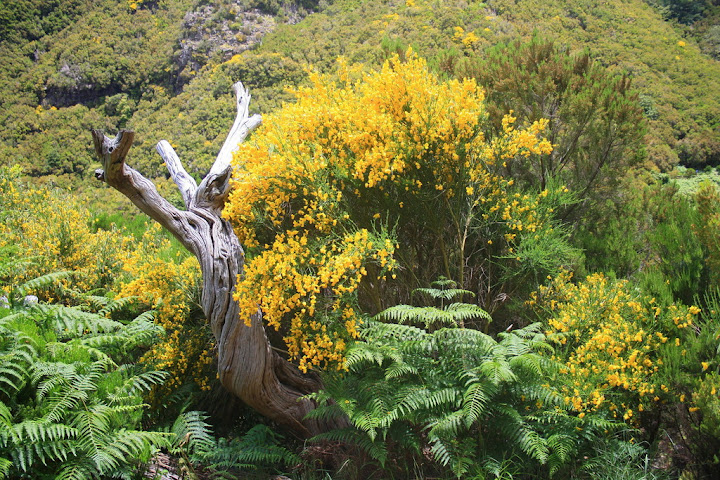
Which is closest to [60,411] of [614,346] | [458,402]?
[458,402]

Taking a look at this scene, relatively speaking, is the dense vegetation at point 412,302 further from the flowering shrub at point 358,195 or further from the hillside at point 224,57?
the hillside at point 224,57

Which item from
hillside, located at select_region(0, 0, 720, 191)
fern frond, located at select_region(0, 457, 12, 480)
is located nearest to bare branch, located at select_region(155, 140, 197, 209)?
fern frond, located at select_region(0, 457, 12, 480)

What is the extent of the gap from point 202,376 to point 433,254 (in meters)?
2.40

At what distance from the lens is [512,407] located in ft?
9.56

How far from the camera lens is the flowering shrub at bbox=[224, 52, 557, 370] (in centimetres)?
318

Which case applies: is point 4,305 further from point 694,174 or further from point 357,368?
point 694,174

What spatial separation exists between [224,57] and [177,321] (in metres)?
33.1

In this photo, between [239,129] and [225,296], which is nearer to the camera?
[225,296]

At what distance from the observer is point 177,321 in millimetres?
4199

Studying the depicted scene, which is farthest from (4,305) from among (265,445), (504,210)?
(504,210)

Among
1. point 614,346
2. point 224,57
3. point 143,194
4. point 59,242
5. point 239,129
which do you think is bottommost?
point 224,57

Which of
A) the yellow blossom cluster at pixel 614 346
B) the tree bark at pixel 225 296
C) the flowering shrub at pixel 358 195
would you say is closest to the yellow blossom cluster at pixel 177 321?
the tree bark at pixel 225 296

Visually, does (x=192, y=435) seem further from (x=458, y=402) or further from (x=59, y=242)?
(x=59, y=242)

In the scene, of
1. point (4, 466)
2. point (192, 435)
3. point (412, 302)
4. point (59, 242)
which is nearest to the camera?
point (4, 466)
